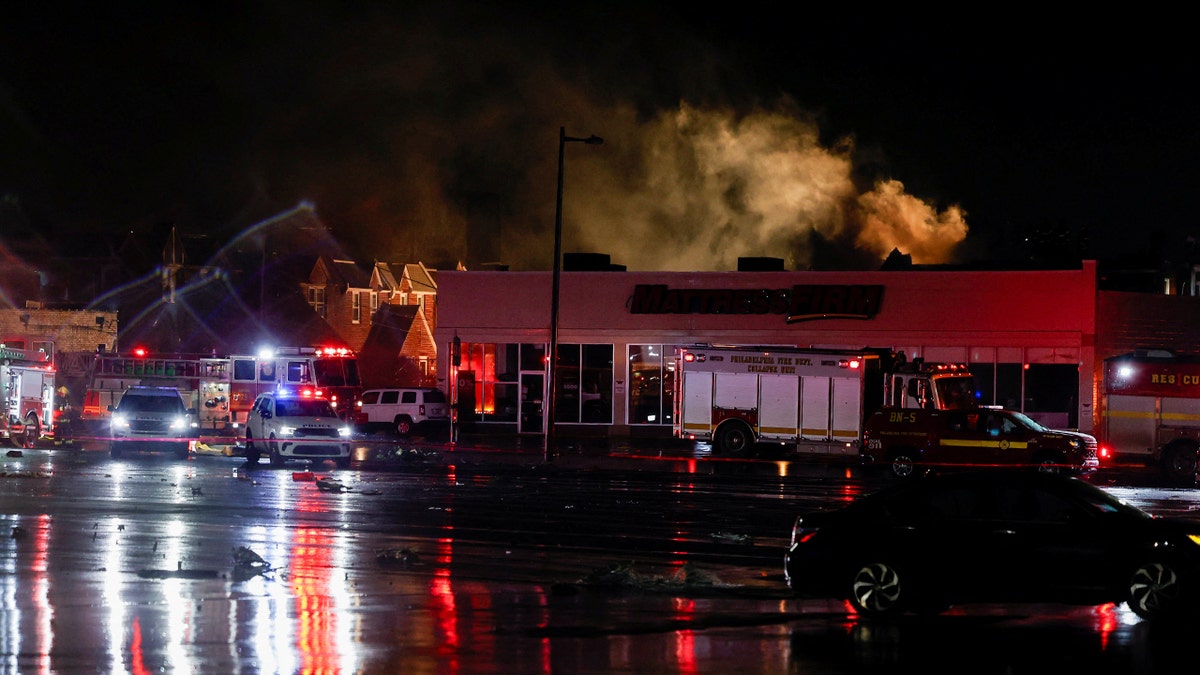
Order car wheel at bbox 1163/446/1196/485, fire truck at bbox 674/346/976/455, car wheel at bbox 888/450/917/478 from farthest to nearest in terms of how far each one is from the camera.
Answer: fire truck at bbox 674/346/976/455, car wheel at bbox 1163/446/1196/485, car wheel at bbox 888/450/917/478

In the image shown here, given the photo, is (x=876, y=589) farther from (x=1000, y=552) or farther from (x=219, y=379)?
(x=219, y=379)

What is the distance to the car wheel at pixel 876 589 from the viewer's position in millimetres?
11469

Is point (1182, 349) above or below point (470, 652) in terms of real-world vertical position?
above

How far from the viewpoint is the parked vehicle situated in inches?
1109

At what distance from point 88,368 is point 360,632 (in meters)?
35.3

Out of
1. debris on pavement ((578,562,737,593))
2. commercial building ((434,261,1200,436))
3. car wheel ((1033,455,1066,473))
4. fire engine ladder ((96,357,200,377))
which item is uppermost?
commercial building ((434,261,1200,436))

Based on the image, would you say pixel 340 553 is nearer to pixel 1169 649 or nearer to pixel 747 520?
pixel 747 520

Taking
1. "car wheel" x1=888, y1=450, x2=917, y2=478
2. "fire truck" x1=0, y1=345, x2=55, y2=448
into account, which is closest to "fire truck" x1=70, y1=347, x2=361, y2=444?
"fire truck" x1=0, y1=345, x2=55, y2=448

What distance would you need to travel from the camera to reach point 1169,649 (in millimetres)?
10023

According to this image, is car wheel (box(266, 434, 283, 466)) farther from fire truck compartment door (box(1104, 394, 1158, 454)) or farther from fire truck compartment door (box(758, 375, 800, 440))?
fire truck compartment door (box(1104, 394, 1158, 454))

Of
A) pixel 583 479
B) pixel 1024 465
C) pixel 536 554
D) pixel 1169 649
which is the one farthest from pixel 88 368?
pixel 1169 649

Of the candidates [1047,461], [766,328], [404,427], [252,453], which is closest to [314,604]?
[252,453]

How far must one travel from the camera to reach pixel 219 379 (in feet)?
139

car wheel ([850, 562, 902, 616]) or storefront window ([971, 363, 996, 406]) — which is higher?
storefront window ([971, 363, 996, 406])
